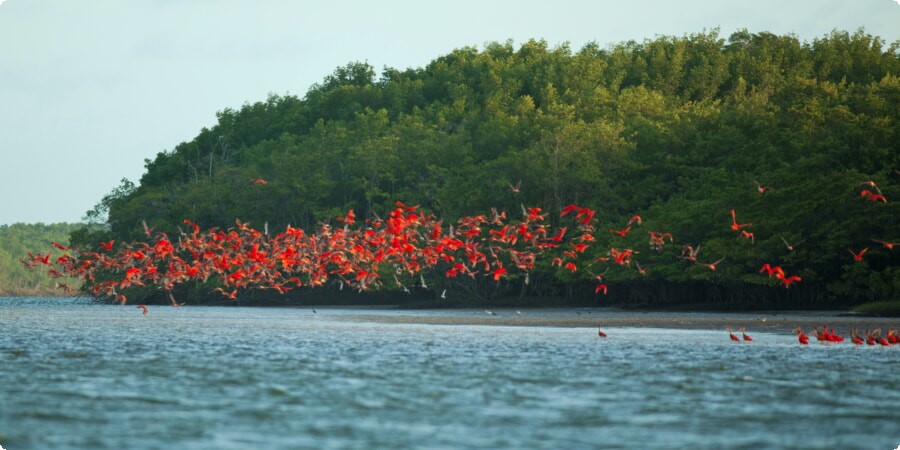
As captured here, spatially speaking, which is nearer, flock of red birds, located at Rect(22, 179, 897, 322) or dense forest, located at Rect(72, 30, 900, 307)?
flock of red birds, located at Rect(22, 179, 897, 322)

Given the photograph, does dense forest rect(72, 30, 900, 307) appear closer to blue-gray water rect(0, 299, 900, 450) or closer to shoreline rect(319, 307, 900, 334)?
shoreline rect(319, 307, 900, 334)

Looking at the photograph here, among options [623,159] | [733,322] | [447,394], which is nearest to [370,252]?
[733,322]

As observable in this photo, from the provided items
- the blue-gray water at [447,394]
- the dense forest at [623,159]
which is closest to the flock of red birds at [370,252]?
the dense forest at [623,159]

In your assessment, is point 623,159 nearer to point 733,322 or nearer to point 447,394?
point 733,322

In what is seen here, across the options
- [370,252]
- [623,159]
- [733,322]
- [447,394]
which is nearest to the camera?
[447,394]

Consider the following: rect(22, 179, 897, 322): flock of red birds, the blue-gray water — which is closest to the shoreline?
rect(22, 179, 897, 322): flock of red birds

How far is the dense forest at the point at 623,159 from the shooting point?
72375mm

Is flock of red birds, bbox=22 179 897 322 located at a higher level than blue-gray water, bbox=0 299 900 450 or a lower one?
higher

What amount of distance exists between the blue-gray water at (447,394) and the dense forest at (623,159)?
65.0 feet

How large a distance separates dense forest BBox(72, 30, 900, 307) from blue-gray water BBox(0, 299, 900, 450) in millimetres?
19801

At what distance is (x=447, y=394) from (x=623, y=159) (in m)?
72.1

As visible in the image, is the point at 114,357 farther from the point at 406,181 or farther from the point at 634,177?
the point at 406,181

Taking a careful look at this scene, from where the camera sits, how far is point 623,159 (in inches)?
3765

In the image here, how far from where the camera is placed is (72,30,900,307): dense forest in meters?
72.4
